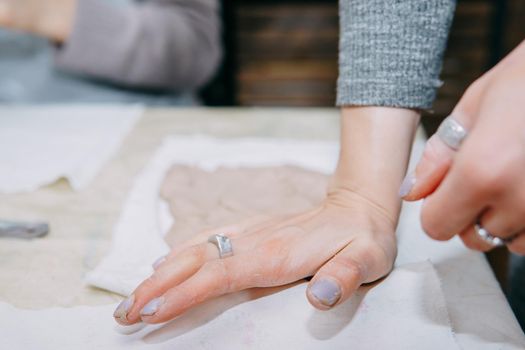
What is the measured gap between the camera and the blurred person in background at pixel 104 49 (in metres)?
1.08

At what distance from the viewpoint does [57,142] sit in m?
0.85

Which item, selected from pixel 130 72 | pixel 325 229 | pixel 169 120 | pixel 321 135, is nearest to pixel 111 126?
pixel 169 120

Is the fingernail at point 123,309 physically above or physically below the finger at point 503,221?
below

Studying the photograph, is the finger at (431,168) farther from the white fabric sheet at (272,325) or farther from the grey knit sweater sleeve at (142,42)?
the grey knit sweater sleeve at (142,42)

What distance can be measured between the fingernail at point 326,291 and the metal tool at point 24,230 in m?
0.32

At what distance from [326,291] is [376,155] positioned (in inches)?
7.6

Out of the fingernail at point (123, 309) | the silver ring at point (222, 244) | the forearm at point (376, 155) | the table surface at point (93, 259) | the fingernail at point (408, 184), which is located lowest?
the table surface at point (93, 259)

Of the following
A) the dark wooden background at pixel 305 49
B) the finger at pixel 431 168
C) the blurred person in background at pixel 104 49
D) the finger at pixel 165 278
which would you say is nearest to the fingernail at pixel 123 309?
the finger at pixel 165 278

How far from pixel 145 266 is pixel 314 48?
1.75m

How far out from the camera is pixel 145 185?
0.71m

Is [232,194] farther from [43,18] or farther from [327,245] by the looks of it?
[43,18]

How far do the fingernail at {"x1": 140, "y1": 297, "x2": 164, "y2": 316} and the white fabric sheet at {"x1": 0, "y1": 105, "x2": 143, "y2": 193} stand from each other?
1.06 feet

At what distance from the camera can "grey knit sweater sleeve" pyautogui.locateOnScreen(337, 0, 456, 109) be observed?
1.94ft

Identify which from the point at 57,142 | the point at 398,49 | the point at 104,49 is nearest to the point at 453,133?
the point at 398,49
